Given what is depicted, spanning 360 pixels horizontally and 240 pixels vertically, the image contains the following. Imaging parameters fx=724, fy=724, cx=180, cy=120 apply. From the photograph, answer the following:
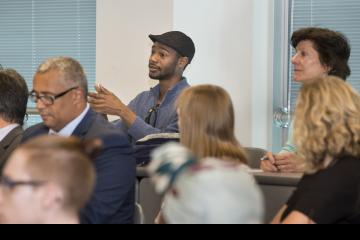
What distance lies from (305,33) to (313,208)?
1.90 meters

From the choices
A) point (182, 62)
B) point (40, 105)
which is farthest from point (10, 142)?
point (182, 62)

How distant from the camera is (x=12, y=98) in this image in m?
3.80

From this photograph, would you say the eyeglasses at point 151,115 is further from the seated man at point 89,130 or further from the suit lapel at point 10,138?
the seated man at point 89,130

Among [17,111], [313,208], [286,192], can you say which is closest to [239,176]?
[313,208]

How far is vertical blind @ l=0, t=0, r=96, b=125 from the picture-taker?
5895 mm

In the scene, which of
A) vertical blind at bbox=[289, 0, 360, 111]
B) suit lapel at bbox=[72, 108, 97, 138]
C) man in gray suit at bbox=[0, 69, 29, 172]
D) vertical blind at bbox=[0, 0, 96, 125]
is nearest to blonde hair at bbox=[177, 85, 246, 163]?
suit lapel at bbox=[72, 108, 97, 138]

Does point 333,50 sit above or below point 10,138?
above

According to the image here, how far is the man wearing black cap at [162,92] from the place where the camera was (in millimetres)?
4195

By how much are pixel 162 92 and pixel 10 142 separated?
1281 millimetres

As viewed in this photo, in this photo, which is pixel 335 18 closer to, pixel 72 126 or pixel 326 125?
pixel 72 126

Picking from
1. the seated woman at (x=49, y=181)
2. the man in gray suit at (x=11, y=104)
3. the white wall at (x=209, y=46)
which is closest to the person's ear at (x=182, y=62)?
the white wall at (x=209, y=46)

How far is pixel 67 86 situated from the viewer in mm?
3086

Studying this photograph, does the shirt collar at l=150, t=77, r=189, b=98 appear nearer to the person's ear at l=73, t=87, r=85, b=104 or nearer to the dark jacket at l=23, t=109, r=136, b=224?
the person's ear at l=73, t=87, r=85, b=104
